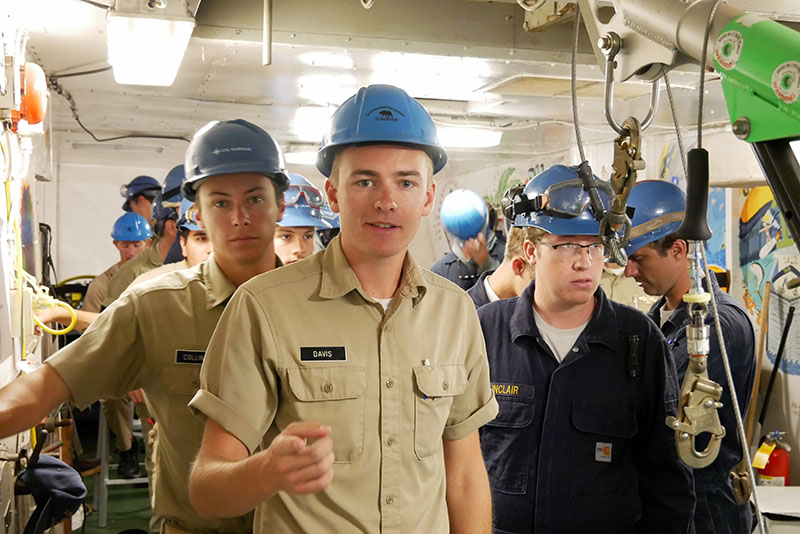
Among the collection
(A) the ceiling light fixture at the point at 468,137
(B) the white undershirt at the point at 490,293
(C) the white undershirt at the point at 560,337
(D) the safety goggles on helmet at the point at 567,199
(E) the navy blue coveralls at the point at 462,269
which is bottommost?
(C) the white undershirt at the point at 560,337

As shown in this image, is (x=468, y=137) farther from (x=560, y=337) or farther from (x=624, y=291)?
(x=560, y=337)

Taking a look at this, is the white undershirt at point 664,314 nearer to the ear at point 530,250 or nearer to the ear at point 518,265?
the ear at point 518,265

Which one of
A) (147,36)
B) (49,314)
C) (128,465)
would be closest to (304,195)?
(147,36)

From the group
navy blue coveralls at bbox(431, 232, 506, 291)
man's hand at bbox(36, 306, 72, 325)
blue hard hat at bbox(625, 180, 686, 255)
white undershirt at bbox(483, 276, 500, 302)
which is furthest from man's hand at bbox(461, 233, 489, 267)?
man's hand at bbox(36, 306, 72, 325)

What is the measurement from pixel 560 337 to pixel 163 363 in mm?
1410

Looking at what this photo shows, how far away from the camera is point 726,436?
3.07m

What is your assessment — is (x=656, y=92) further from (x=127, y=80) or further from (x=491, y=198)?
(x=491, y=198)

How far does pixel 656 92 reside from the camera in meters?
1.58

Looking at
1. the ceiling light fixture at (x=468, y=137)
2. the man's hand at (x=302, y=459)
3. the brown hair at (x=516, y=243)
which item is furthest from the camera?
the ceiling light fixture at (x=468, y=137)

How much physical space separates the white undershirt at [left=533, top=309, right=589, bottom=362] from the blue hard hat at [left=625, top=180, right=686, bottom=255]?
2.67 ft

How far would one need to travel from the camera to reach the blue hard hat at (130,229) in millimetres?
8461

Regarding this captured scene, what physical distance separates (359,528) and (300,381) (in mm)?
373

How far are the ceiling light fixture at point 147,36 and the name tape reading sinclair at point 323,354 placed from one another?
2345 millimetres

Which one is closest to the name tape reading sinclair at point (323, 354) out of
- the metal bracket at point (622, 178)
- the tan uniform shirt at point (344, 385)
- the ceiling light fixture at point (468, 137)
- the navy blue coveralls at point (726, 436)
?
the tan uniform shirt at point (344, 385)
